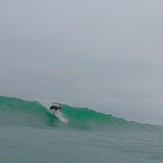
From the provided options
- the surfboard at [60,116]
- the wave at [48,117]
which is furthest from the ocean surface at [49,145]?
the surfboard at [60,116]

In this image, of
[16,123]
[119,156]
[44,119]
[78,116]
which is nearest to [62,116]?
[78,116]

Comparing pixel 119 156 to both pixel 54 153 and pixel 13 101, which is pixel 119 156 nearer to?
pixel 54 153

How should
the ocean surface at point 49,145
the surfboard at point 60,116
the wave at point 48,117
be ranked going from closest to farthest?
1. the ocean surface at point 49,145
2. the wave at point 48,117
3. the surfboard at point 60,116

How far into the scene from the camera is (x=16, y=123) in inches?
782

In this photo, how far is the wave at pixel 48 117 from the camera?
21.4m

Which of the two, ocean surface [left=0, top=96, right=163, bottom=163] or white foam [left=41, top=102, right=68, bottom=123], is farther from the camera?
white foam [left=41, top=102, right=68, bottom=123]

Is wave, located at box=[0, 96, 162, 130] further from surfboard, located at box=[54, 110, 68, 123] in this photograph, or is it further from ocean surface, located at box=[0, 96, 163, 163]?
surfboard, located at box=[54, 110, 68, 123]

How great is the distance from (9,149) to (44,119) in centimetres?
1255

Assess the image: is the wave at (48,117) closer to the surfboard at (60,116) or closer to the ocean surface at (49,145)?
the ocean surface at (49,145)

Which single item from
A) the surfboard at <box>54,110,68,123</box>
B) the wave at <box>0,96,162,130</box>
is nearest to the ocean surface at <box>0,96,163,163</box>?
the wave at <box>0,96,162,130</box>

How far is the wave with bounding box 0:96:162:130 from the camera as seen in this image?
21.4m

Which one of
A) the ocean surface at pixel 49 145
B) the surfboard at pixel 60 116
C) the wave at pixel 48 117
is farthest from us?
the surfboard at pixel 60 116

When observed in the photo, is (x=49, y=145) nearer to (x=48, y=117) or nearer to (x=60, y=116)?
(x=48, y=117)

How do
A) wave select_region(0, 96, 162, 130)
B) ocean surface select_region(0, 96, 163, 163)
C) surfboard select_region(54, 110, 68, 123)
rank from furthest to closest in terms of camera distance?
1. surfboard select_region(54, 110, 68, 123)
2. wave select_region(0, 96, 162, 130)
3. ocean surface select_region(0, 96, 163, 163)
